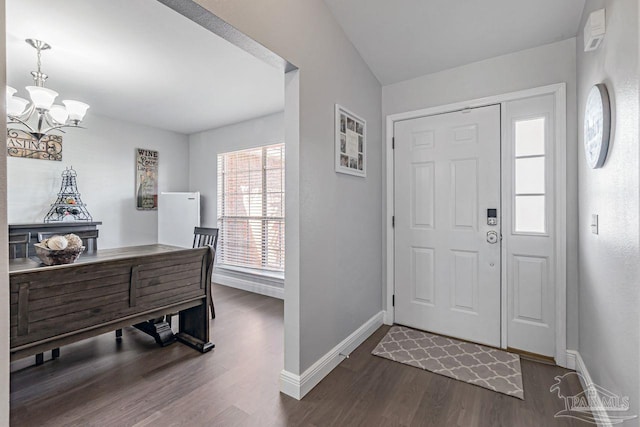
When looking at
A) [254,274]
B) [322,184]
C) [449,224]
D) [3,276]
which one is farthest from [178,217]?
[3,276]

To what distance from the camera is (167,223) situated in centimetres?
487

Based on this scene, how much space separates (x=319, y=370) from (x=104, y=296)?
1573 millimetres

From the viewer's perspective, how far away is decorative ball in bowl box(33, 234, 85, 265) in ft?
6.14

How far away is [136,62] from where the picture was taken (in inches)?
105

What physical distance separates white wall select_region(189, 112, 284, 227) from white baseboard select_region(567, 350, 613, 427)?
12.3 feet

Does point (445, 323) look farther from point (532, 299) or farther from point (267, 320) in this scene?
point (267, 320)

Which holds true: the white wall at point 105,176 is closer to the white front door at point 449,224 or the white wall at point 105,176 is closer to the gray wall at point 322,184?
the gray wall at point 322,184

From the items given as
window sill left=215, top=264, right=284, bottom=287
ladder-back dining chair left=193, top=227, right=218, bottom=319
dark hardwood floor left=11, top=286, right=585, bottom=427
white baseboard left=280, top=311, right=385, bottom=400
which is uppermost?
ladder-back dining chair left=193, top=227, right=218, bottom=319

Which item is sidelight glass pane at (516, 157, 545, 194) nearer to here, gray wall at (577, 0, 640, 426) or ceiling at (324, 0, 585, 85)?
gray wall at (577, 0, 640, 426)

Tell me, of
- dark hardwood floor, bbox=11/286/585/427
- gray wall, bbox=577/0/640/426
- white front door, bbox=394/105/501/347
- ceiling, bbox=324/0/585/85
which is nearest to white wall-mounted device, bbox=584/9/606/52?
gray wall, bbox=577/0/640/426

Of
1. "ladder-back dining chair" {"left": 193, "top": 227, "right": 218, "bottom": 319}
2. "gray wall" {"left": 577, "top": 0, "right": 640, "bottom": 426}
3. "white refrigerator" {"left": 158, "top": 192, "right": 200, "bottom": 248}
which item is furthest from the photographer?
"white refrigerator" {"left": 158, "top": 192, "right": 200, "bottom": 248}

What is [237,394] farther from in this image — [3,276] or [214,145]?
[214,145]

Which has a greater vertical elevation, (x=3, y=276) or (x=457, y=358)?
(x=3, y=276)

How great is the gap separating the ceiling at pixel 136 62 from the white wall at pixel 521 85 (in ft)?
4.70
